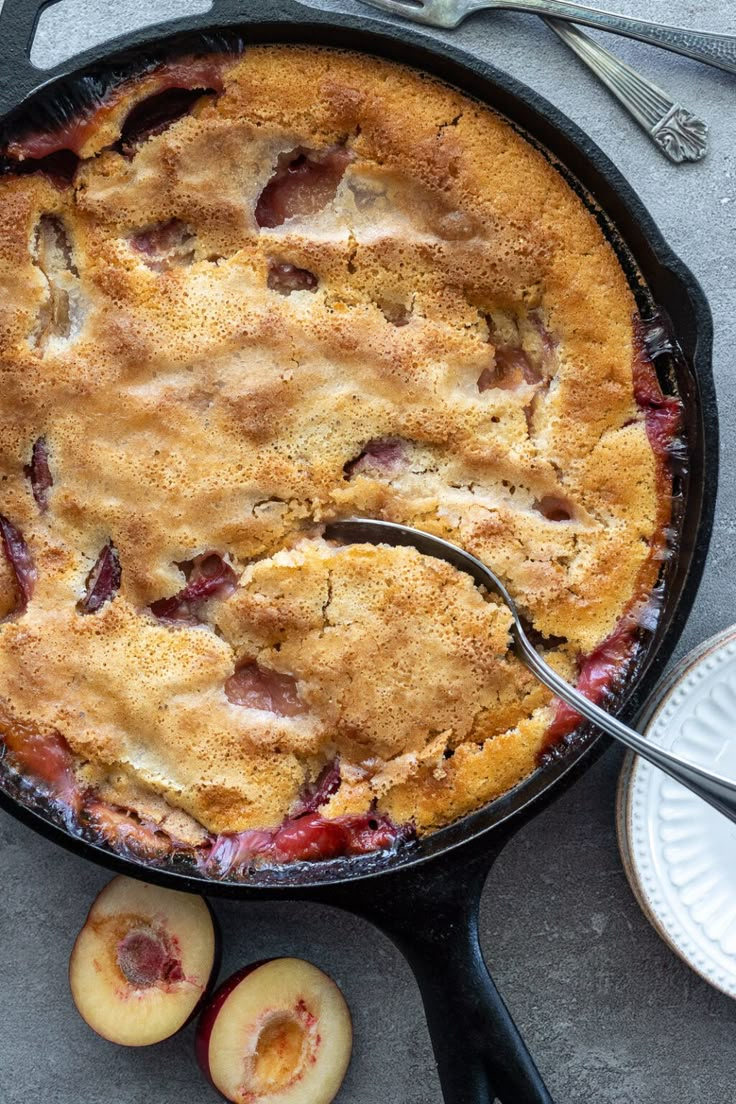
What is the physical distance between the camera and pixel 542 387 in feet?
5.62

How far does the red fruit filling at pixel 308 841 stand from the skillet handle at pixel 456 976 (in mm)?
93

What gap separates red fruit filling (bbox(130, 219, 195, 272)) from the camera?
66.6 inches

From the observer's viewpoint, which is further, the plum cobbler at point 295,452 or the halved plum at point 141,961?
the halved plum at point 141,961

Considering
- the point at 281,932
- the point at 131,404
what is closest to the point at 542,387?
the point at 131,404

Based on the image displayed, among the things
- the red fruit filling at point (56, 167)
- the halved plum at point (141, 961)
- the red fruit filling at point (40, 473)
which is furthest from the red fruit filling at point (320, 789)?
the red fruit filling at point (56, 167)

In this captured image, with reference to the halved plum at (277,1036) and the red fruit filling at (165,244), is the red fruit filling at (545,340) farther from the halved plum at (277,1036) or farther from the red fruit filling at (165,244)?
the halved plum at (277,1036)

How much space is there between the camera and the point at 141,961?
1854 mm

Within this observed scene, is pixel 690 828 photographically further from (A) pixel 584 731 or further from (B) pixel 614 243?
(B) pixel 614 243

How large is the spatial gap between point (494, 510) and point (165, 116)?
0.87 meters

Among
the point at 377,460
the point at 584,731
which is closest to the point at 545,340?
the point at 377,460

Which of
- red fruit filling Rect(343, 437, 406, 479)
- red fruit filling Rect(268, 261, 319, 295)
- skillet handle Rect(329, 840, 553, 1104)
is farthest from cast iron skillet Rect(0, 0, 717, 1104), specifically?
red fruit filling Rect(343, 437, 406, 479)

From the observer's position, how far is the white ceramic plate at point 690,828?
5.74ft

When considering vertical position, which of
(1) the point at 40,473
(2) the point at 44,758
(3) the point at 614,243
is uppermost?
(3) the point at 614,243

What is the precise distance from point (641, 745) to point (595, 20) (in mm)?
1375
